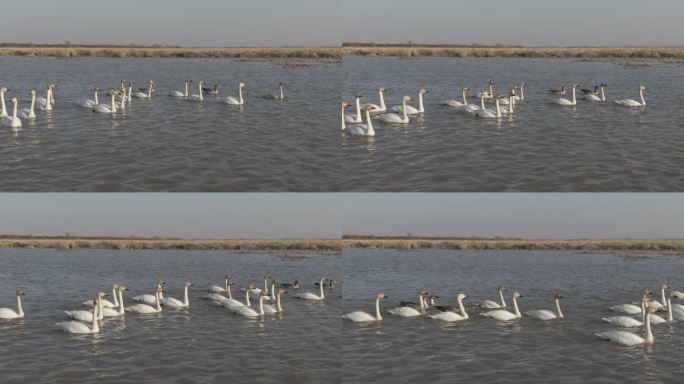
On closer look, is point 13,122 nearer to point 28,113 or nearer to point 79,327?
point 28,113

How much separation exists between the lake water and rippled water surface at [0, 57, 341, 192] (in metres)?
0.04

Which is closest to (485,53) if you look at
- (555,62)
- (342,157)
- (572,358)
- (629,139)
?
(555,62)

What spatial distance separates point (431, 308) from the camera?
2080 cm

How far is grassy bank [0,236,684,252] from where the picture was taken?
151 ft

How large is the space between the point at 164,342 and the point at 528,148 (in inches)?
400

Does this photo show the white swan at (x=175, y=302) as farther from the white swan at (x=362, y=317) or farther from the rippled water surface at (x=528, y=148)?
the rippled water surface at (x=528, y=148)

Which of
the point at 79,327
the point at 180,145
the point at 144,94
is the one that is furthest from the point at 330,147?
the point at 144,94

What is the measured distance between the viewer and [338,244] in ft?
153

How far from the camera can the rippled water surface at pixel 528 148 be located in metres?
17.6

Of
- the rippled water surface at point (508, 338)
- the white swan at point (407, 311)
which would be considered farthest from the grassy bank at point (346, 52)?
the white swan at point (407, 311)

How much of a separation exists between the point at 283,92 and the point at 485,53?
96.6ft

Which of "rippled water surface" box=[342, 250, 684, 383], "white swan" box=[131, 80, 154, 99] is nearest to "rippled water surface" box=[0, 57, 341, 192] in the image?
"white swan" box=[131, 80, 154, 99]

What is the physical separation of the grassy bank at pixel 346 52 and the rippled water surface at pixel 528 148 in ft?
70.4

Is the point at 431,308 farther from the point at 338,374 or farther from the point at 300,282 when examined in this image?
the point at 300,282
